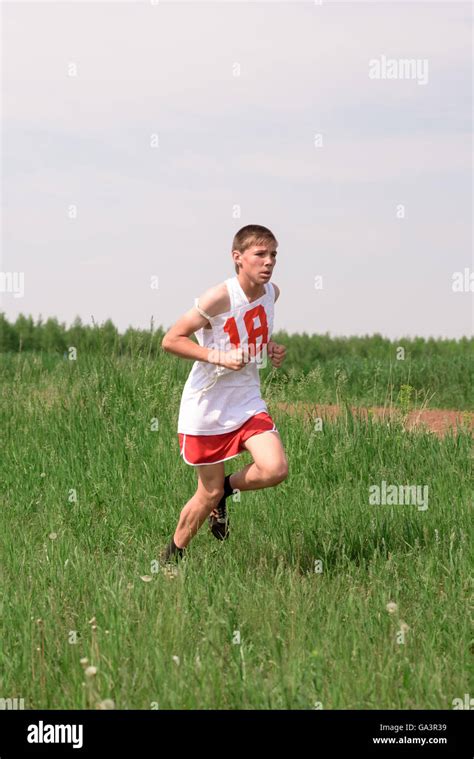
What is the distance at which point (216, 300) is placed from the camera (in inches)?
205

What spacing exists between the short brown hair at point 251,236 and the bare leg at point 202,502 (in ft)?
4.08

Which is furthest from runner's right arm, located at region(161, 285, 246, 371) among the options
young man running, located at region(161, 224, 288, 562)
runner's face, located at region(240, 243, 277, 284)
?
runner's face, located at region(240, 243, 277, 284)

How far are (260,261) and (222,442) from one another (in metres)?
1.04

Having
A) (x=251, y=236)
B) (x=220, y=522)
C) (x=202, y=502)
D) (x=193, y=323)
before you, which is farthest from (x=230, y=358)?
(x=220, y=522)

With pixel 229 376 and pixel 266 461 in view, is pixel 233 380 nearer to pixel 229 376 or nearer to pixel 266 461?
pixel 229 376

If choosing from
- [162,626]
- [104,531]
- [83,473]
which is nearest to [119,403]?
[83,473]

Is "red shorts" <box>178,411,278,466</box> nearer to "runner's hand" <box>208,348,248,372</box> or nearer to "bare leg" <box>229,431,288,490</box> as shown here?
"bare leg" <box>229,431,288,490</box>

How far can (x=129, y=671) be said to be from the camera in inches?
153

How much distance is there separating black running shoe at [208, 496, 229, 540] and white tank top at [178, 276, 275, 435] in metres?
0.64

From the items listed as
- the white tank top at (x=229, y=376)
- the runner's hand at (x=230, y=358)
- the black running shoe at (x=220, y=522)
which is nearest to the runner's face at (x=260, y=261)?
the white tank top at (x=229, y=376)

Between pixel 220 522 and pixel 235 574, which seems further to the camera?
pixel 220 522

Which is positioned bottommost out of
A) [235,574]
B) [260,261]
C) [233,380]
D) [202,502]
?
[235,574]

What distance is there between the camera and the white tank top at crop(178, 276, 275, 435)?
5281 mm
